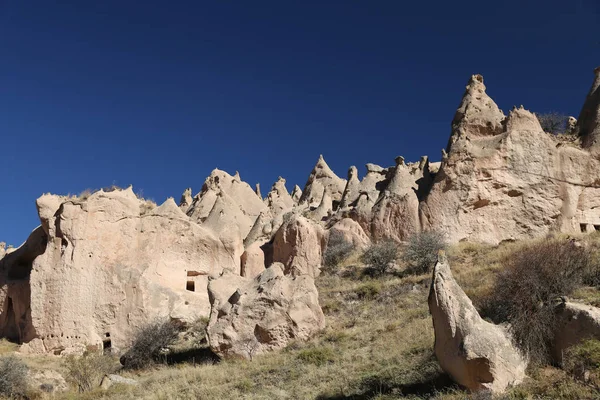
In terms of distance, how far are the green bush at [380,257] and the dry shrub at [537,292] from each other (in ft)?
23.8

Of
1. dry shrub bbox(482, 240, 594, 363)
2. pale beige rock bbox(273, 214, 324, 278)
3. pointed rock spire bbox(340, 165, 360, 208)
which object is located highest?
pointed rock spire bbox(340, 165, 360, 208)

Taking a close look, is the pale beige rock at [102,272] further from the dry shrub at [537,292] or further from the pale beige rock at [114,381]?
the dry shrub at [537,292]

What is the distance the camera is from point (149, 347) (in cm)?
1639

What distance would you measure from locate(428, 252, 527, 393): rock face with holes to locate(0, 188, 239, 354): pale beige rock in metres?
11.9

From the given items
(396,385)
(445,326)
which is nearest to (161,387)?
(396,385)

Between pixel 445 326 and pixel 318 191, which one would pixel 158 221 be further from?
pixel 318 191

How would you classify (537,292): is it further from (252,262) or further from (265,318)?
(252,262)

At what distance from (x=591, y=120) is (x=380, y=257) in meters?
11.9

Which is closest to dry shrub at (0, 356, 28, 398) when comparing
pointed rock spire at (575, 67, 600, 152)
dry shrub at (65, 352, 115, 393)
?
dry shrub at (65, 352, 115, 393)

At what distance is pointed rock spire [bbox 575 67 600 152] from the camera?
2491 cm

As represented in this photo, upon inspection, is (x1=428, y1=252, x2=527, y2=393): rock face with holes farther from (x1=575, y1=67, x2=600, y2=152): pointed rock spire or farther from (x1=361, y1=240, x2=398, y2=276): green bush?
(x1=575, y1=67, x2=600, y2=152): pointed rock spire

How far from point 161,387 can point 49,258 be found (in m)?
9.62

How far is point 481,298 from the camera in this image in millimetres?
13891

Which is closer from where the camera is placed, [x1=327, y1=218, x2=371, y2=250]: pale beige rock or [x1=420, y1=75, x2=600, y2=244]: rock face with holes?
[x1=420, y1=75, x2=600, y2=244]: rock face with holes
